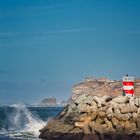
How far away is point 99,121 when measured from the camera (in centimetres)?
3922

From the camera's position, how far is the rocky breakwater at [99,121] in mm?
37844

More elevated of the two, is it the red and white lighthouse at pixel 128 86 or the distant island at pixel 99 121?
the red and white lighthouse at pixel 128 86

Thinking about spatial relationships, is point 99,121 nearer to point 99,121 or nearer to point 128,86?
point 99,121

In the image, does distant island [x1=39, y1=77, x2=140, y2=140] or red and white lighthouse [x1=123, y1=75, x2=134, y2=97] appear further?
red and white lighthouse [x1=123, y1=75, x2=134, y2=97]

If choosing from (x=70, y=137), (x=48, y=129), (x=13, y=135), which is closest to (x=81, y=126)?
(x=70, y=137)

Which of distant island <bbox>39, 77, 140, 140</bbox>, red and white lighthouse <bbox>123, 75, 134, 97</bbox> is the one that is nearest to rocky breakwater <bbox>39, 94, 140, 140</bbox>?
distant island <bbox>39, 77, 140, 140</bbox>

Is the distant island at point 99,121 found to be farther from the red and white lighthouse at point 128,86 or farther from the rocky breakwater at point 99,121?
the red and white lighthouse at point 128,86

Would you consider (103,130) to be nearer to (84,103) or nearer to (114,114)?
(114,114)

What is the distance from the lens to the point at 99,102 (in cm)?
4116

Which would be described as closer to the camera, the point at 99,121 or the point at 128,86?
the point at 99,121

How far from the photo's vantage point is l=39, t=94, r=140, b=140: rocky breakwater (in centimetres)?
3784

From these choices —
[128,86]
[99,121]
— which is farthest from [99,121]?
[128,86]

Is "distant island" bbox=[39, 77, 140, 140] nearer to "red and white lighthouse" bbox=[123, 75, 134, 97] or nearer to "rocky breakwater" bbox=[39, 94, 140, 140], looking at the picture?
"rocky breakwater" bbox=[39, 94, 140, 140]

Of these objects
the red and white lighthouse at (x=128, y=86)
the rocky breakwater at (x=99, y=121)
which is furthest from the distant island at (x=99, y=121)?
the red and white lighthouse at (x=128, y=86)
